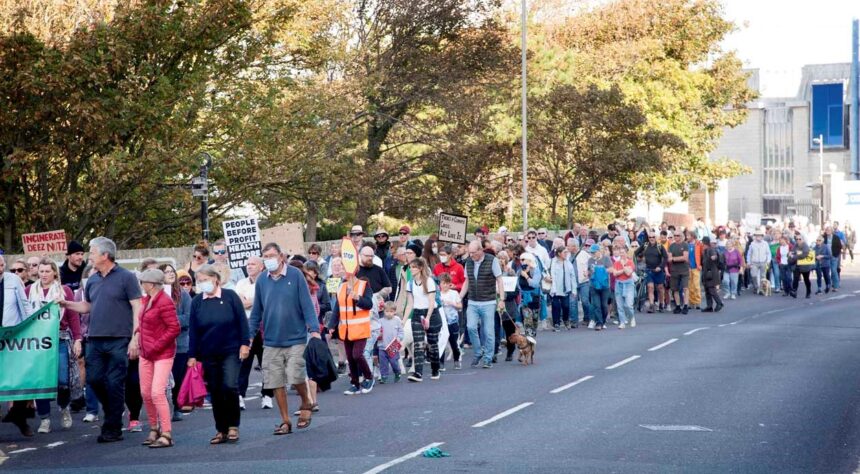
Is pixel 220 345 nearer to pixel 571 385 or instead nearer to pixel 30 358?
pixel 30 358

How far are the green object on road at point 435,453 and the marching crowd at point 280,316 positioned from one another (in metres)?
2.24

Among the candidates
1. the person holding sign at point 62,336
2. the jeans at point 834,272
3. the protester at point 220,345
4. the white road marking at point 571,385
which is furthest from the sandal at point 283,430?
the jeans at point 834,272

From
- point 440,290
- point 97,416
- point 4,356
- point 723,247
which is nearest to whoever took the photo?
point 4,356

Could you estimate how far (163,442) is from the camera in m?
12.3

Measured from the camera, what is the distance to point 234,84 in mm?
30594

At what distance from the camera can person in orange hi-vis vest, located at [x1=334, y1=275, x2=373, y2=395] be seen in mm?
16094

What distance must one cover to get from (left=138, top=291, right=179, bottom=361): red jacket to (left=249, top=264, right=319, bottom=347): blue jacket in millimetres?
935

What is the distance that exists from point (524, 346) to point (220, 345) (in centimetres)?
756

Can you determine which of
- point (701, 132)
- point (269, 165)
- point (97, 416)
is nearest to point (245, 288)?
point (97, 416)

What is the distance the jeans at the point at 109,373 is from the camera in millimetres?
12852

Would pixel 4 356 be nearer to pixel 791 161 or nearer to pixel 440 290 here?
pixel 440 290

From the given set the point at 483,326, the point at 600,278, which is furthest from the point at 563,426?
the point at 600,278

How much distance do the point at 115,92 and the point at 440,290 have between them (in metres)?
9.36

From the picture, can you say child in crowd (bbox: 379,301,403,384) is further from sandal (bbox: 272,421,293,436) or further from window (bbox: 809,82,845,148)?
window (bbox: 809,82,845,148)
